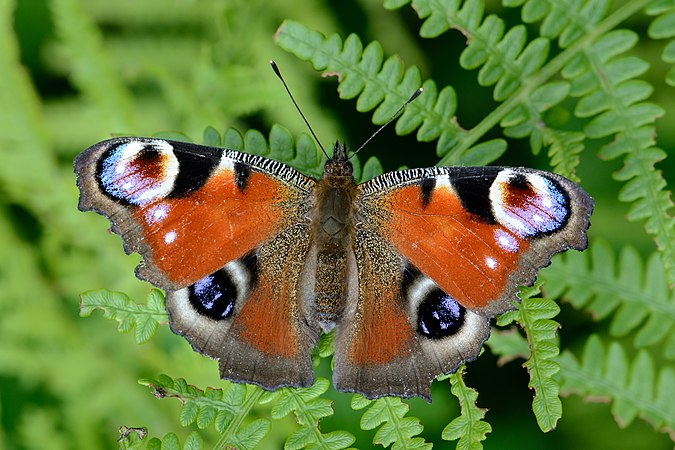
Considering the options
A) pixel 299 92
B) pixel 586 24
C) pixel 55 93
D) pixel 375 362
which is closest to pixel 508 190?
pixel 375 362

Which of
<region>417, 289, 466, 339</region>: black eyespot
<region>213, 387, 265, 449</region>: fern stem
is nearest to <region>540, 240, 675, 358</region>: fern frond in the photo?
<region>417, 289, 466, 339</region>: black eyespot

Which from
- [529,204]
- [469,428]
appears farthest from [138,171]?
[469,428]

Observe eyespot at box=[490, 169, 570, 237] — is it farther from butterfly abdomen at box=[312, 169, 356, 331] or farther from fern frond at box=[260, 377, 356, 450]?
fern frond at box=[260, 377, 356, 450]

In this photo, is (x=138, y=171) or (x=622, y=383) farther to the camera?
(x=622, y=383)

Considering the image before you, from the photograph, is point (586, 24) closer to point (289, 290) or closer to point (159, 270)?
point (289, 290)

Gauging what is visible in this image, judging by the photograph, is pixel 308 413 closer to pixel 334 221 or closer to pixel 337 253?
pixel 337 253

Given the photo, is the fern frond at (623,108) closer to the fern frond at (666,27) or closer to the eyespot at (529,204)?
the fern frond at (666,27)
